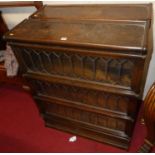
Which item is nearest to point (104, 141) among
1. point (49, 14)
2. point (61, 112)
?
point (61, 112)

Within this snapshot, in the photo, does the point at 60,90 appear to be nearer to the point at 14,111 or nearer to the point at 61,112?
the point at 61,112

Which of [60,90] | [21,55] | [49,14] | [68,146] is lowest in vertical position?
[68,146]

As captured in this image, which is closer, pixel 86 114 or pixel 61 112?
pixel 86 114

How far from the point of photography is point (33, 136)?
1429mm

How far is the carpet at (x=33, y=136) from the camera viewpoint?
132 centimetres

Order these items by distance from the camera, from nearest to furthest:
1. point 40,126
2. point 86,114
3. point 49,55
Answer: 1. point 49,55
2. point 86,114
3. point 40,126

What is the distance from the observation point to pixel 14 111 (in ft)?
5.44

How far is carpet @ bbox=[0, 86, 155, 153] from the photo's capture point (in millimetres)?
1317

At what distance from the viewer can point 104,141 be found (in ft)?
4.29

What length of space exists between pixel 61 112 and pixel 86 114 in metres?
0.20

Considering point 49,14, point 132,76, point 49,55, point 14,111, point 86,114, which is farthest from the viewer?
point 14,111

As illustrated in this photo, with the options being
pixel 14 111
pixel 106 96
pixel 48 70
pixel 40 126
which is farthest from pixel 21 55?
pixel 14 111

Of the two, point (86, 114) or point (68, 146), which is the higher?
point (86, 114)

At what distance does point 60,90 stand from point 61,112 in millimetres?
257
